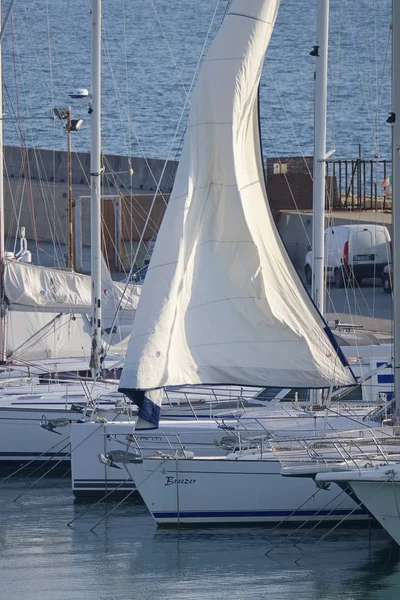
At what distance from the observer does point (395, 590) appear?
20.1m

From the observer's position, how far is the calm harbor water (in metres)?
19.9

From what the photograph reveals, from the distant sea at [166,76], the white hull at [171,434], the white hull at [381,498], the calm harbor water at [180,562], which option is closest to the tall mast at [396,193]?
the white hull at [381,498]

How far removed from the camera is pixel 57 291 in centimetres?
3031

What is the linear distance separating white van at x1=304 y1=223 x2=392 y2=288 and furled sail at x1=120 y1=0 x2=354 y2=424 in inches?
654

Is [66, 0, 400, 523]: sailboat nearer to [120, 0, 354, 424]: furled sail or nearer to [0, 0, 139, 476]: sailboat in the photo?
[120, 0, 354, 424]: furled sail

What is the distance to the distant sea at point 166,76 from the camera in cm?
9556

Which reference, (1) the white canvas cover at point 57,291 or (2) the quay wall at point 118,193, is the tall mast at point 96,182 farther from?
(2) the quay wall at point 118,193

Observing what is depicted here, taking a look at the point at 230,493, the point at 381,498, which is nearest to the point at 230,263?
Result: the point at 230,493

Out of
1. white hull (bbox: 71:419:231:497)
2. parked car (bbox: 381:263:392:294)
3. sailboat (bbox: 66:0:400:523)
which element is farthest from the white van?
sailboat (bbox: 66:0:400:523)

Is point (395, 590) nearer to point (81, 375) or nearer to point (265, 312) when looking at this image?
point (265, 312)

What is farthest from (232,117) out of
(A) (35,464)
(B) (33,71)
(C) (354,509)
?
(B) (33,71)

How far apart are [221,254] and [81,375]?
859 cm

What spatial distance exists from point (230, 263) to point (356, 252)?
17685 millimetres

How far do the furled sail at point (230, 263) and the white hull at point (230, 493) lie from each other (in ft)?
6.25
